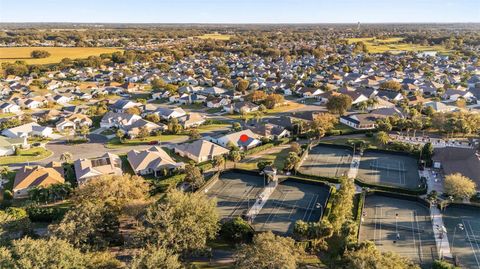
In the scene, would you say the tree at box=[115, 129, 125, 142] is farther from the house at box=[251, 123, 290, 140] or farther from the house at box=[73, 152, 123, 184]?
the house at box=[251, 123, 290, 140]

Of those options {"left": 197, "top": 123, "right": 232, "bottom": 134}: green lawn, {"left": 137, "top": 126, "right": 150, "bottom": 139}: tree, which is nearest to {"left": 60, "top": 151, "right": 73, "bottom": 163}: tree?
{"left": 137, "top": 126, "right": 150, "bottom": 139}: tree

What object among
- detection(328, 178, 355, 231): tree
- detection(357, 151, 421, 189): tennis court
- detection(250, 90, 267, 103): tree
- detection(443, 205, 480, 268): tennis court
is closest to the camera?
detection(443, 205, 480, 268): tennis court

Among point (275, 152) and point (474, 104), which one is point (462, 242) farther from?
point (474, 104)

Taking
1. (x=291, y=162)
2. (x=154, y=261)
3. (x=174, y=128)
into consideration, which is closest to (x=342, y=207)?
(x=291, y=162)

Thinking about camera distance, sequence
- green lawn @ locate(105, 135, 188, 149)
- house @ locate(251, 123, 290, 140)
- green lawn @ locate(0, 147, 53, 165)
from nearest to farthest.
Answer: green lawn @ locate(0, 147, 53, 165) → green lawn @ locate(105, 135, 188, 149) → house @ locate(251, 123, 290, 140)

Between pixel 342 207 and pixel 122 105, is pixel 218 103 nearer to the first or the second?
pixel 122 105

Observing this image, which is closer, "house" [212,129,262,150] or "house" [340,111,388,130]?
"house" [212,129,262,150]

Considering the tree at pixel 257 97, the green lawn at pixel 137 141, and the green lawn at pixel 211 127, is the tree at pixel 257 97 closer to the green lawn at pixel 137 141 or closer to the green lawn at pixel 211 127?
the green lawn at pixel 211 127
